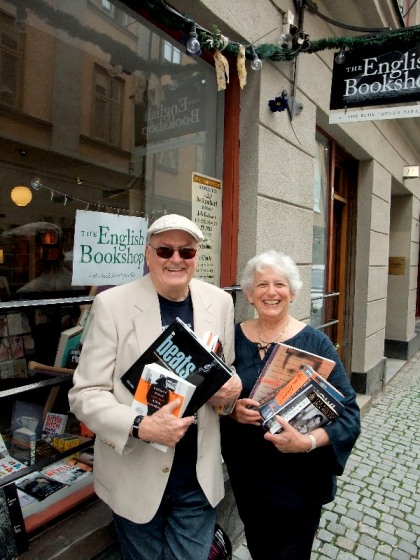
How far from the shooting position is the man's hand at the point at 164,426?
1.50m

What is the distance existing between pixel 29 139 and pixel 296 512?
3.10 metres

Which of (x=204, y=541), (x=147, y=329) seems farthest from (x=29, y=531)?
(x=147, y=329)

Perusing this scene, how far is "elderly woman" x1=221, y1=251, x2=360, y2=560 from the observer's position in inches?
73.9

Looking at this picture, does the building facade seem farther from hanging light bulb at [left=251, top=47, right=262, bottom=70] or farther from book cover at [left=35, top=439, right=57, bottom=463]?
book cover at [left=35, top=439, right=57, bottom=463]

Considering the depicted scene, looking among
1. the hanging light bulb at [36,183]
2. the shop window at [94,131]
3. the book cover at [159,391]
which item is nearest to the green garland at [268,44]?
the shop window at [94,131]

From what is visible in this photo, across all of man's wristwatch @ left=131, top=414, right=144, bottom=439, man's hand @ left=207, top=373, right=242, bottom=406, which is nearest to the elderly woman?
man's hand @ left=207, top=373, right=242, bottom=406

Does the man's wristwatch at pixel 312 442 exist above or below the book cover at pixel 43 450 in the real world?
above

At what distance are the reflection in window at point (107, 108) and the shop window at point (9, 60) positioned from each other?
1.82 ft

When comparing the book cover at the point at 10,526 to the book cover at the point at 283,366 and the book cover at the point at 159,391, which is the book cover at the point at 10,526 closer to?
the book cover at the point at 159,391

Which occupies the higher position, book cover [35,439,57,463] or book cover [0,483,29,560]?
book cover [0,483,29,560]

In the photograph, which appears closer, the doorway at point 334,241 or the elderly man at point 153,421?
the elderly man at point 153,421

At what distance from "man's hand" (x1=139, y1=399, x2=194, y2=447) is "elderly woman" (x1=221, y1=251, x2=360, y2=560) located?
457mm

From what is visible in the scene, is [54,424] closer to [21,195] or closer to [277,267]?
[21,195]

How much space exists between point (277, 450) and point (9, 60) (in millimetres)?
2959
